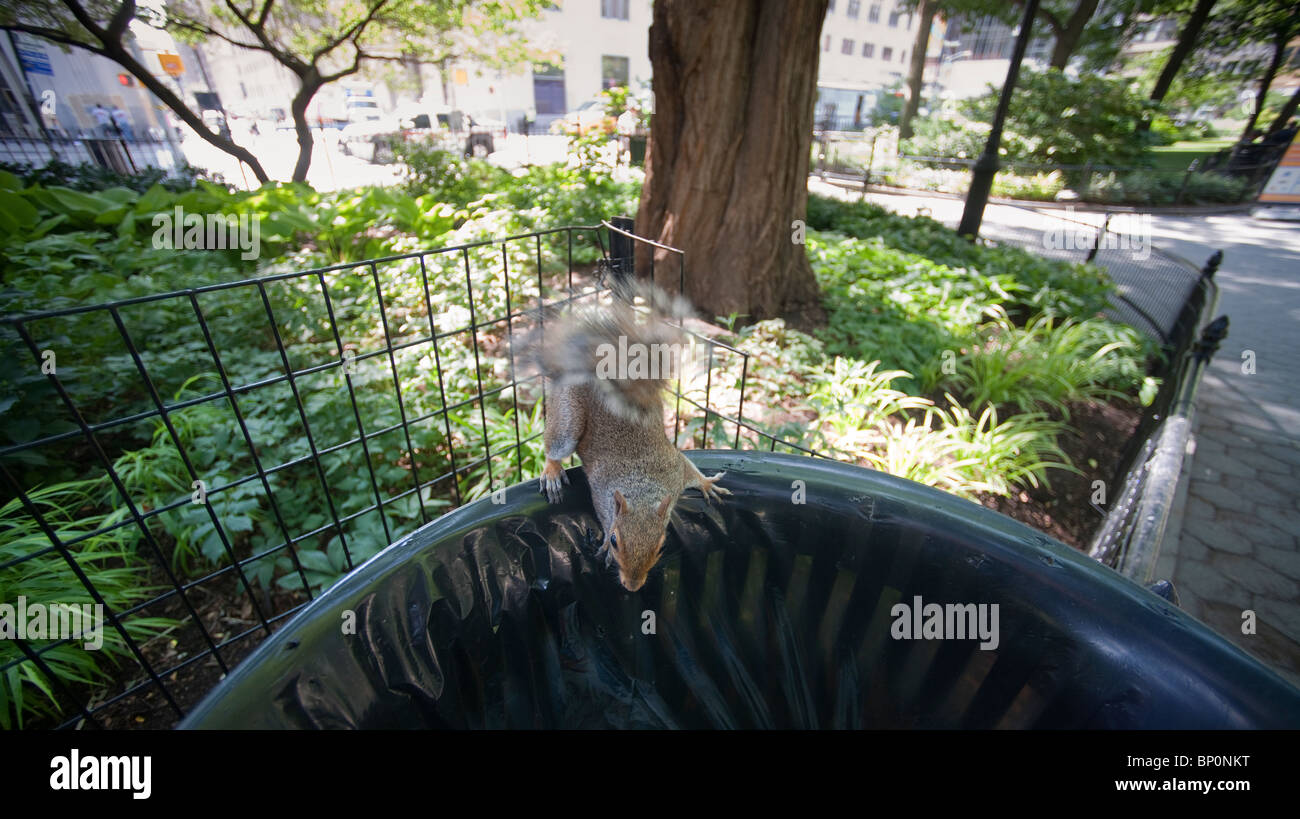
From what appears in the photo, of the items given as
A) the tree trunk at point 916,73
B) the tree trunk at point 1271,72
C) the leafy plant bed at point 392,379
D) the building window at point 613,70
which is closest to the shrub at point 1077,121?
the tree trunk at point 916,73

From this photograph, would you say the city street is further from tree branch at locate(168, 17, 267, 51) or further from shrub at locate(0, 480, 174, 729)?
shrub at locate(0, 480, 174, 729)

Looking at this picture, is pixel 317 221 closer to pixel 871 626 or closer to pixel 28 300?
pixel 28 300

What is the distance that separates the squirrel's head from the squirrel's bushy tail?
0.30 meters

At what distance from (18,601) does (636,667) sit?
209cm

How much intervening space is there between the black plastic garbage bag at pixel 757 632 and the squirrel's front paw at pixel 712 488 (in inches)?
1.2

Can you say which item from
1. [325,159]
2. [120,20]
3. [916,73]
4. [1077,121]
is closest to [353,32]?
[120,20]

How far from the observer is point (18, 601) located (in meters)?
1.80
